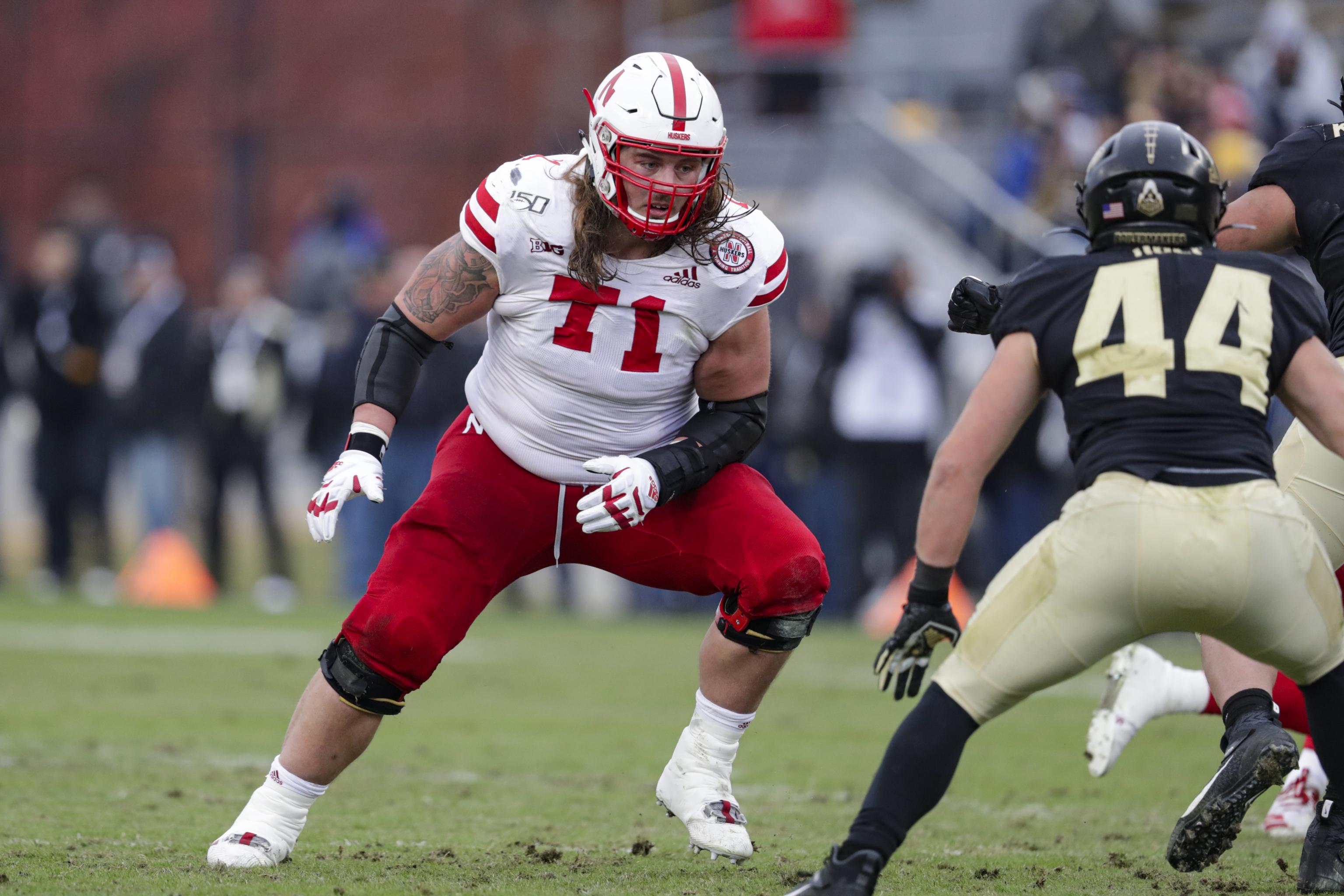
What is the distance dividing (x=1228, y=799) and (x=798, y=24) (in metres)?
13.0

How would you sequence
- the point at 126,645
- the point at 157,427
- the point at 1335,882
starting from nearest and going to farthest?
the point at 1335,882 → the point at 126,645 → the point at 157,427

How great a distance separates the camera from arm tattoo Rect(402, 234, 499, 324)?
455cm

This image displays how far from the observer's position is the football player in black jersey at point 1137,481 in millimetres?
3561

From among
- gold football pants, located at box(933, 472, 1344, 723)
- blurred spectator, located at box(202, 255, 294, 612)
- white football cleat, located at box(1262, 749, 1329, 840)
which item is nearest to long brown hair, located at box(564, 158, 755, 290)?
gold football pants, located at box(933, 472, 1344, 723)

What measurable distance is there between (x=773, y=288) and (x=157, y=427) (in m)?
8.99

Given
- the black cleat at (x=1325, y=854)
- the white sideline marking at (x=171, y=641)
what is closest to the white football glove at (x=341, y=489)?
the black cleat at (x=1325, y=854)

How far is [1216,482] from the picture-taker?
11.8 feet

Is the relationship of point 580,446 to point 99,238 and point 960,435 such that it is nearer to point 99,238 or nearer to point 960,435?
point 960,435

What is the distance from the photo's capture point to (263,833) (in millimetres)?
4344

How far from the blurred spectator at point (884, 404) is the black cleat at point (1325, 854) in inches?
259

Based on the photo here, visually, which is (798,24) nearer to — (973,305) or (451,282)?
(451,282)

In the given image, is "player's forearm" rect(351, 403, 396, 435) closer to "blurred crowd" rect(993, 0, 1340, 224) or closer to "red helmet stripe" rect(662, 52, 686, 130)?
"red helmet stripe" rect(662, 52, 686, 130)

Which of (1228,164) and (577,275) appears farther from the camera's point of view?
(1228,164)

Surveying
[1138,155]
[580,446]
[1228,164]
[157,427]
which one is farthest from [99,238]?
[1138,155]
